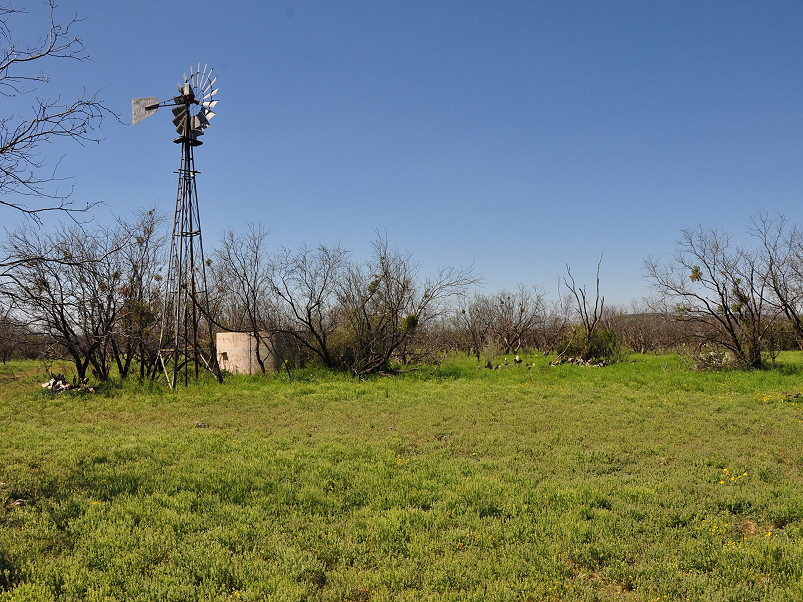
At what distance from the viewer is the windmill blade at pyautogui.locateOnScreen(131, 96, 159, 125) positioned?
15.3 m

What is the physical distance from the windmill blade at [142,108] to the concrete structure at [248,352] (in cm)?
765

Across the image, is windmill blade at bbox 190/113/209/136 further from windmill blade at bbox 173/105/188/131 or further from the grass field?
the grass field

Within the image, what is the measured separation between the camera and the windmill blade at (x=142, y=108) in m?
15.3

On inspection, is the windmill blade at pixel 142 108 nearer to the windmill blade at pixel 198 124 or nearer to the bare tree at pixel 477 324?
the windmill blade at pixel 198 124

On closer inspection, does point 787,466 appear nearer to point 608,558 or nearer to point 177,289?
point 608,558

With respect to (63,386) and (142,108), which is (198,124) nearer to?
(142,108)

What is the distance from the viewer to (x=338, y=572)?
440 cm

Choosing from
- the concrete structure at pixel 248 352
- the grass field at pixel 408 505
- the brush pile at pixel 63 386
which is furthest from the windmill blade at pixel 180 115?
the grass field at pixel 408 505

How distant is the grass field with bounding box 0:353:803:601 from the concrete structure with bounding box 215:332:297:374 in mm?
6494

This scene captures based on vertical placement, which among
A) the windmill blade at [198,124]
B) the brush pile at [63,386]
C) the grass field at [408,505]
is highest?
the windmill blade at [198,124]

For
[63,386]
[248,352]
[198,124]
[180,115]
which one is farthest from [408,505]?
[180,115]

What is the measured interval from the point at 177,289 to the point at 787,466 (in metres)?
15.3

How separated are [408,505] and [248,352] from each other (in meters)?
13.5

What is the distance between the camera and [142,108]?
15328mm
